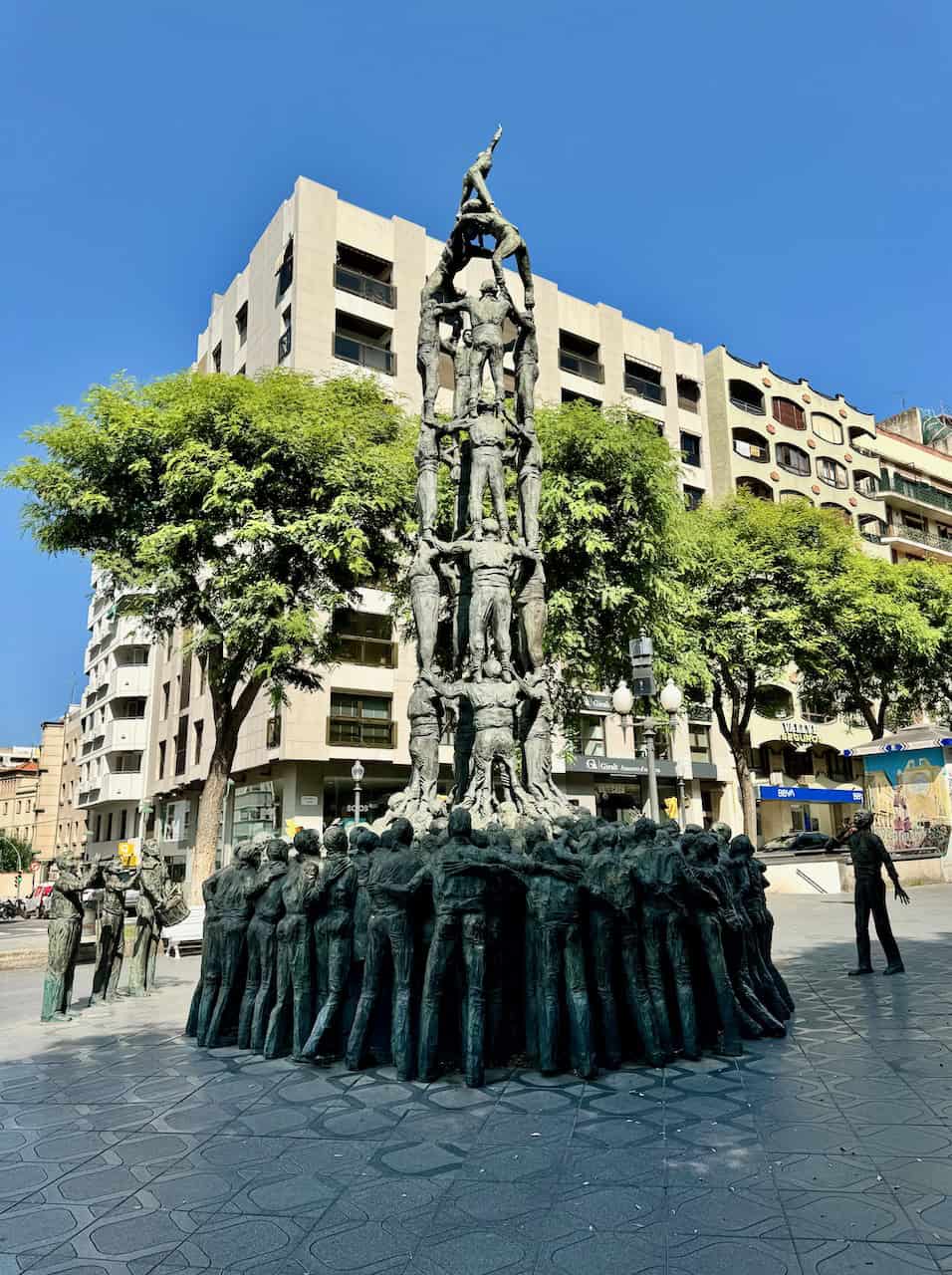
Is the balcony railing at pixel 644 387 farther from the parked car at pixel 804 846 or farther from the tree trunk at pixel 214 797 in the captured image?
the tree trunk at pixel 214 797

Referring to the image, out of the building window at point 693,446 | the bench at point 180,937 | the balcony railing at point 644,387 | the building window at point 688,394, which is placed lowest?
the bench at point 180,937

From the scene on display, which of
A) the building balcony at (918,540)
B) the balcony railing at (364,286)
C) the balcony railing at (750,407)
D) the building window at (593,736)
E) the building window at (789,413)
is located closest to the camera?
the balcony railing at (364,286)

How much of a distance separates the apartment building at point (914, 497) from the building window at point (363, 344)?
32437 mm

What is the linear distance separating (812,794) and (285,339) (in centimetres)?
3289

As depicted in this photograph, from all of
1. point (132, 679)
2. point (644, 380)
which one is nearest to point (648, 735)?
point (644, 380)

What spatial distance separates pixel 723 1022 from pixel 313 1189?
3.67 m

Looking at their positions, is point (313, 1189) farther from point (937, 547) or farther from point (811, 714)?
point (937, 547)

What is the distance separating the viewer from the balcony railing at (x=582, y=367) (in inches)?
1578

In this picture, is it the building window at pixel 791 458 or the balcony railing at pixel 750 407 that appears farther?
the building window at pixel 791 458

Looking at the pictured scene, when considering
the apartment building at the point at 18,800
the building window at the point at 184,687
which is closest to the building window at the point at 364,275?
the building window at the point at 184,687

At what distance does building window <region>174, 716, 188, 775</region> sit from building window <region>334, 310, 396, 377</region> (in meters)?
17.7

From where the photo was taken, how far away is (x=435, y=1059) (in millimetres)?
6469

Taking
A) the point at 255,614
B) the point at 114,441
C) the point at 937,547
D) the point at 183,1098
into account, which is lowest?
the point at 183,1098

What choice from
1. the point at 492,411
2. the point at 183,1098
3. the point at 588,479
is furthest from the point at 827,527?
the point at 183,1098
